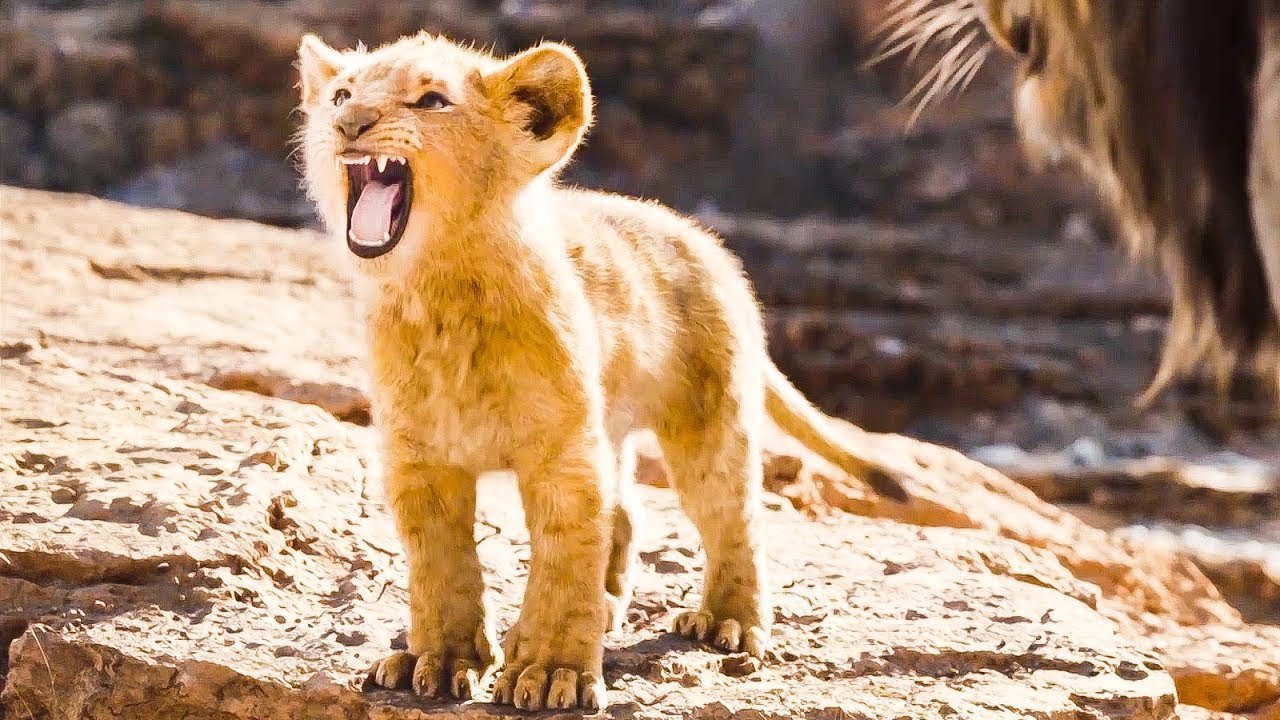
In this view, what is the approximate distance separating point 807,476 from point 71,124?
1056cm

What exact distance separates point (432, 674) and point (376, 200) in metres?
0.78

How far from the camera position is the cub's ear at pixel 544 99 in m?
2.47

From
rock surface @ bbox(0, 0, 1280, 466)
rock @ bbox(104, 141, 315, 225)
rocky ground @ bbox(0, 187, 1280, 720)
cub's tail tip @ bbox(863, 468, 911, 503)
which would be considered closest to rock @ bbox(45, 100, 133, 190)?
rock surface @ bbox(0, 0, 1280, 466)

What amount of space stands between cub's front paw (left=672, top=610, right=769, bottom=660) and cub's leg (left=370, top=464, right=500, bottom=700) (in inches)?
20.3

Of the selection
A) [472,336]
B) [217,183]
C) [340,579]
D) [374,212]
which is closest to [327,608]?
[340,579]

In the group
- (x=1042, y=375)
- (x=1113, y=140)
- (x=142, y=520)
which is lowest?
(x=1042, y=375)

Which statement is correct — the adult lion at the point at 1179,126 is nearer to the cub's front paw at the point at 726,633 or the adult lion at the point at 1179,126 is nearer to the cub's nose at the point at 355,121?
the cub's front paw at the point at 726,633

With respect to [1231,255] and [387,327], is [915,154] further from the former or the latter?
[387,327]

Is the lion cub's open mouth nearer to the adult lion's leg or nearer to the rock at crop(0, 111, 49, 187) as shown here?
the adult lion's leg

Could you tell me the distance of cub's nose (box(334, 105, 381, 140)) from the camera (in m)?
2.28

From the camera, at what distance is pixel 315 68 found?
8.86ft

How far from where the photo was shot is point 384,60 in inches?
97.9

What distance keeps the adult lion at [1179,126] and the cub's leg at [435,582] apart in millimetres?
1572

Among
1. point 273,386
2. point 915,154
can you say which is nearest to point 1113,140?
point 273,386
